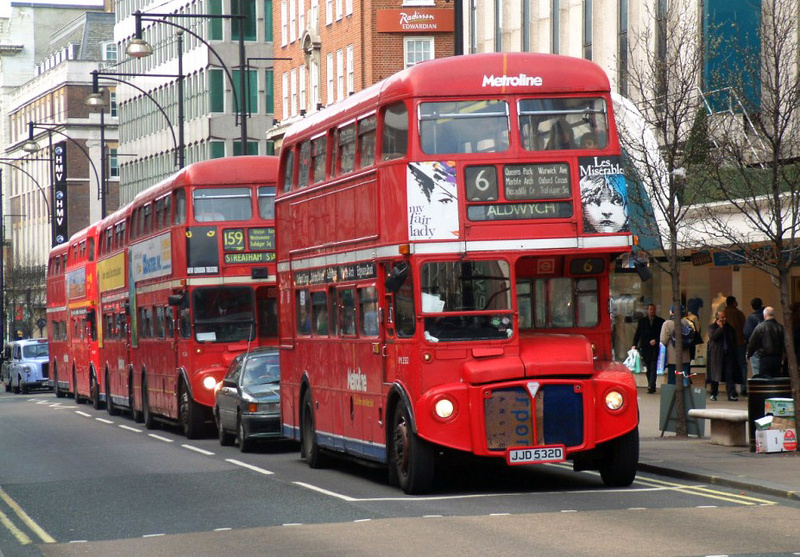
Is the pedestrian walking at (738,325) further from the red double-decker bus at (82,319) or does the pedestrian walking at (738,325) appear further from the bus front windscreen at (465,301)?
the red double-decker bus at (82,319)

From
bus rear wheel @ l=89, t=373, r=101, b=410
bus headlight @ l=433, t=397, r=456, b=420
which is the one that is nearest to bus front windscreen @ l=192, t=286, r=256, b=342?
bus headlight @ l=433, t=397, r=456, b=420

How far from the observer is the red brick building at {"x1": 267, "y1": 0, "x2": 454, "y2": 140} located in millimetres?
58688

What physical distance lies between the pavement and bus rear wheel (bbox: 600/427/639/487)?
0.93 m

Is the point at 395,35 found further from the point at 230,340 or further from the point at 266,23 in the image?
the point at 230,340

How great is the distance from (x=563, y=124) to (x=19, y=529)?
6.48m

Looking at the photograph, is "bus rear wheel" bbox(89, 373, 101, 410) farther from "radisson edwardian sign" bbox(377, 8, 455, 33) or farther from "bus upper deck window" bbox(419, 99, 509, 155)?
"bus upper deck window" bbox(419, 99, 509, 155)

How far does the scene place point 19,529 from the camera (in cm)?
1484

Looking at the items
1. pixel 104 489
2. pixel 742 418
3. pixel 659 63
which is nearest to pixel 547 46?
pixel 659 63

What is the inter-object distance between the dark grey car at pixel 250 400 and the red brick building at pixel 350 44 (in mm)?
31208

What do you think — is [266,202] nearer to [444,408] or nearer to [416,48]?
[444,408]

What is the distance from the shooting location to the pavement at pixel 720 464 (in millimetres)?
16328

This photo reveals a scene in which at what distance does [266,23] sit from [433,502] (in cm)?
6306

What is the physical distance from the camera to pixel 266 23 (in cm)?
7712

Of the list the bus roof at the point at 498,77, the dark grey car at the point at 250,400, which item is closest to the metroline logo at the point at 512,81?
the bus roof at the point at 498,77
